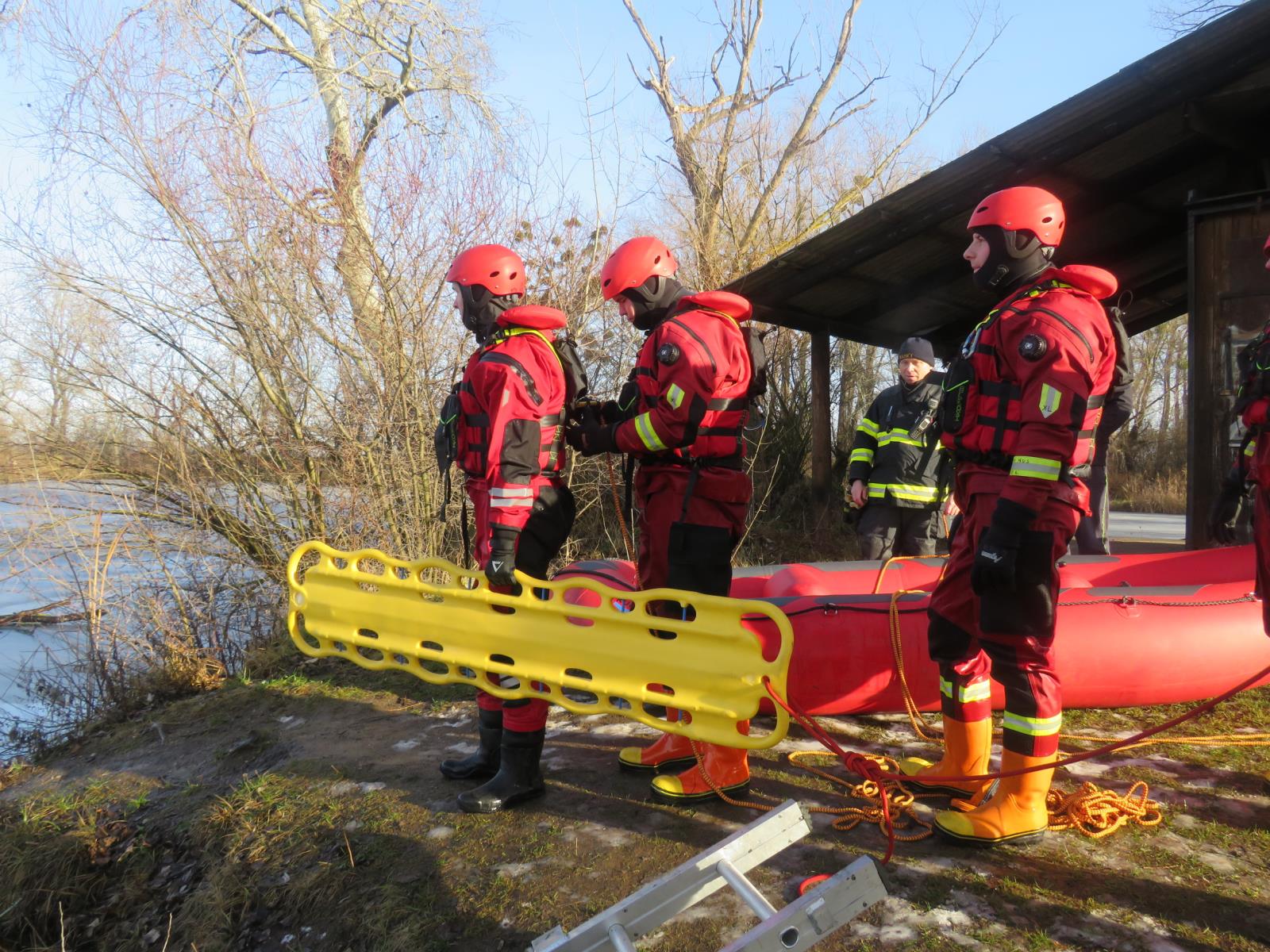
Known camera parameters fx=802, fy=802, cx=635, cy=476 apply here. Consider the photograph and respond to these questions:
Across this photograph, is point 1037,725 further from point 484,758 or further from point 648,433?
point 484,758

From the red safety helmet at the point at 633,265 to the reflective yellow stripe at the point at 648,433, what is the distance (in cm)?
55

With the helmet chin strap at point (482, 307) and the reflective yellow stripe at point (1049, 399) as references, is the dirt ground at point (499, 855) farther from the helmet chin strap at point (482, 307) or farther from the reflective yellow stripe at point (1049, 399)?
the helmet chin strap at point (482, 307)

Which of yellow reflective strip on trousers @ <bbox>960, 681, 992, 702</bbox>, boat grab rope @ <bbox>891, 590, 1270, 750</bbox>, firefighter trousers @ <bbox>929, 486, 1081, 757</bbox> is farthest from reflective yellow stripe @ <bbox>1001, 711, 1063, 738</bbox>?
boat grab rope @ <bbox>891, 590, 1270, 750</bbox>

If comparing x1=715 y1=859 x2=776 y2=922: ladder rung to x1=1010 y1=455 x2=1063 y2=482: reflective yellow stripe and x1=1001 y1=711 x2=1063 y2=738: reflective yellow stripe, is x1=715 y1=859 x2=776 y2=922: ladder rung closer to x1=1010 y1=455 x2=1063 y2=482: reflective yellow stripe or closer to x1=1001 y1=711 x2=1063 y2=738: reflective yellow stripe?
x1=1001 y1=711 x2=1063 y2=738: reflective yellow stripe

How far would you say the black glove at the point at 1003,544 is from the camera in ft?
8.21

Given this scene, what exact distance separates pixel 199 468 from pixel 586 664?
17.5 ft

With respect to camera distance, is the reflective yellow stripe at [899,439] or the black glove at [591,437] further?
the reflective yellow stripe at [899,439]

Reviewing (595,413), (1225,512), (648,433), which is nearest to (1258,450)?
(1225,512)

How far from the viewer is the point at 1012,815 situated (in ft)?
9.11

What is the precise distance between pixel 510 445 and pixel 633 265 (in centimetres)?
91

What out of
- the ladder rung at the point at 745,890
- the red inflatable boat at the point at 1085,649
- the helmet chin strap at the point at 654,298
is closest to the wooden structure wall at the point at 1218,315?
the red inflatable boat at the point at 1085,649

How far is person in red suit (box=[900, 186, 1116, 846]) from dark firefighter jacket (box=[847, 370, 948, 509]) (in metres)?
2.79

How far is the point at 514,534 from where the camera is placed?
3023mm

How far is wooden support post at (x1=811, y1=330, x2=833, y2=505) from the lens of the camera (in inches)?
368
